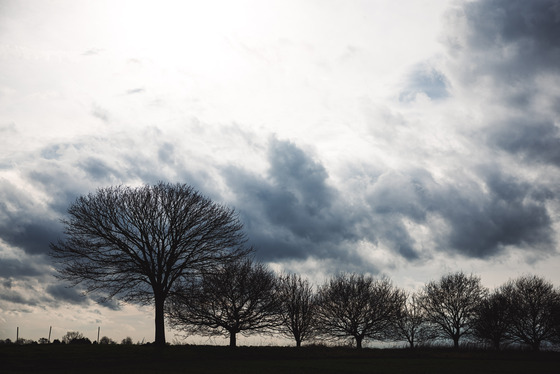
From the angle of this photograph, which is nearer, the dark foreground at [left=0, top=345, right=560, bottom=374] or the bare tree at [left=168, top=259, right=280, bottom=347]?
the dark foreground at [left=0, top=345, right=560, bottom=374]

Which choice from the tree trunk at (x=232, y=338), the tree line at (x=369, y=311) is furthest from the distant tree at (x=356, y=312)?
the tree trunk at (x=232, y=338)

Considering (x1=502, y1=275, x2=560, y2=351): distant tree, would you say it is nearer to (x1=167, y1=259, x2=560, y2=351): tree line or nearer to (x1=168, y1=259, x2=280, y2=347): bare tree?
(x1=167, y1=259, x2=560, y2=351): tree line

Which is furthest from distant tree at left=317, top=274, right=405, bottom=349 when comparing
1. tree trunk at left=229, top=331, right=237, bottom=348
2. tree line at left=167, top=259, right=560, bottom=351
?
tree trunk at left=229, top=331, right=237, bottom=348

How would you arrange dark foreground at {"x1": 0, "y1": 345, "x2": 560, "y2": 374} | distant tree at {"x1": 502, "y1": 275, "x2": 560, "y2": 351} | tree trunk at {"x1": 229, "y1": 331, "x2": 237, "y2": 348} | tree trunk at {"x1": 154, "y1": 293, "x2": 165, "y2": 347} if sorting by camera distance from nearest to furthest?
1. dark foreground at {"x1": 0, "y1": 345, "x2": 560, "y2": 374}
2. tree trunk at {"x1": 154, "y1": 293, "x2": 165, "y2": 347}
3. tree trunk at {"x1": 229, "y1": 331, "x2": 237, "y2": 348}
4. distant tree at {"x1": 502, "y1": 275, "x2": 560, "y2": 351}

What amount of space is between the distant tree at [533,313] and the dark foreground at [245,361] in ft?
115

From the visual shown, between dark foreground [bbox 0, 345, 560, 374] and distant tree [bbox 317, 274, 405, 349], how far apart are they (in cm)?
2209

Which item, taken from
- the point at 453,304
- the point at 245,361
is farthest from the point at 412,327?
the point at 245,361

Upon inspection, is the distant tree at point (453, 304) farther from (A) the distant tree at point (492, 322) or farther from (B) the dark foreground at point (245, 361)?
(B) the dark foreground at point (245, 361)

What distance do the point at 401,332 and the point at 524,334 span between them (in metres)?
18.8

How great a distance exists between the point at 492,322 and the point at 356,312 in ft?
80.0

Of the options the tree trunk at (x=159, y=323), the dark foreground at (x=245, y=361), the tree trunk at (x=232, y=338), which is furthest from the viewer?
the tree trunk at (x=232, y=338)

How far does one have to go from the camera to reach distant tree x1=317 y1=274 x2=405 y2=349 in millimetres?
63938

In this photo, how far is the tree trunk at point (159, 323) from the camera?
36.8m

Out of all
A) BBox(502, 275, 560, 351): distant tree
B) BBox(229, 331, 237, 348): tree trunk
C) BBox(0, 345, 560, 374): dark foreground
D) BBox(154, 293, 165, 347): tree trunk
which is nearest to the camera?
BBox(0, 345, 560, 374): dark foreground
